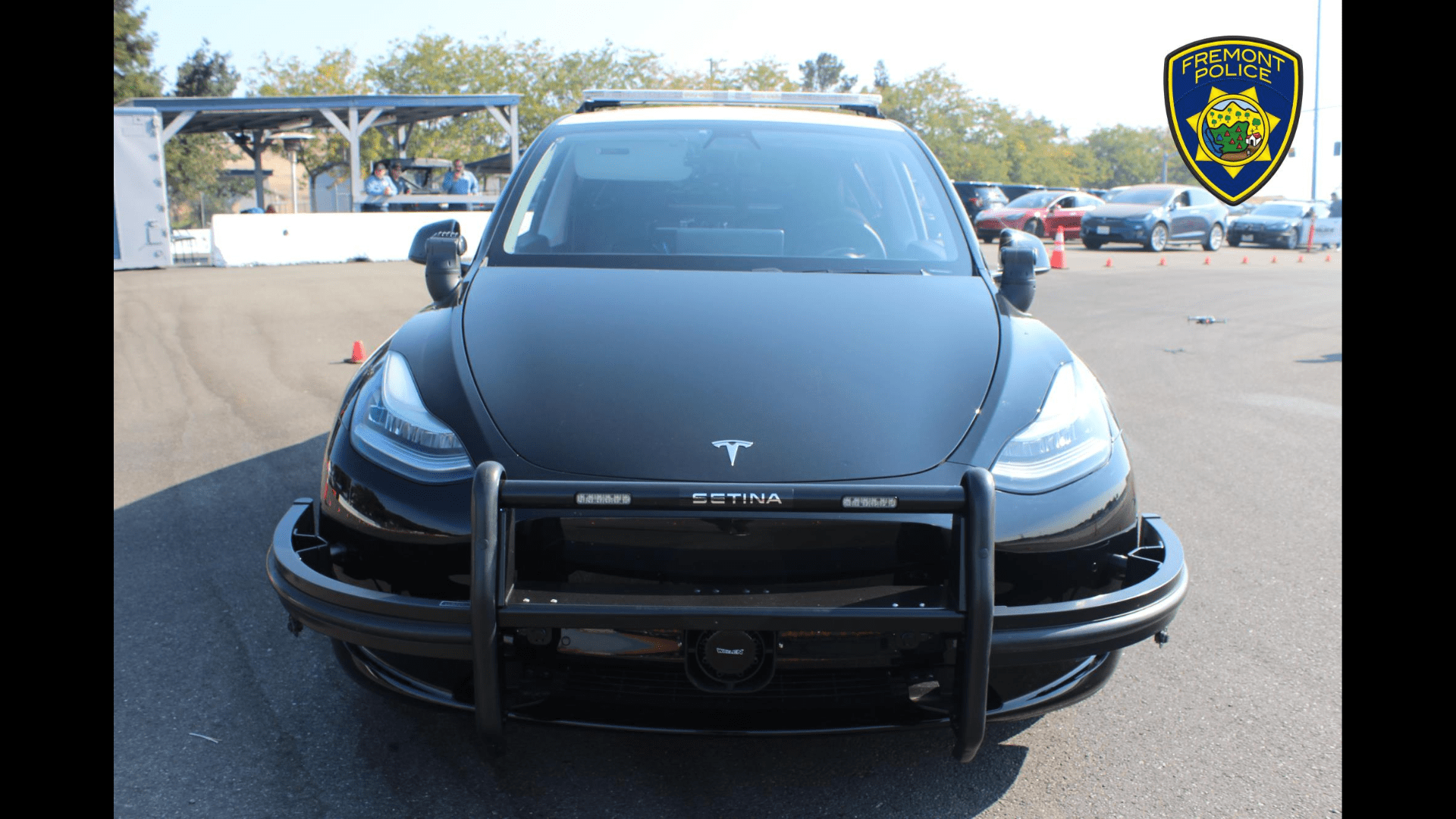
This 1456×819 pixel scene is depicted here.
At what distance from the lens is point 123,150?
17.7 metres

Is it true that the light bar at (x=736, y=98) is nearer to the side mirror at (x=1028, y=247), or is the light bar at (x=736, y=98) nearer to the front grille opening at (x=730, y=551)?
the side mirror at (x=1028, y=247)

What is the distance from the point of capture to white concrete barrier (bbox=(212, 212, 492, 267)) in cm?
1769

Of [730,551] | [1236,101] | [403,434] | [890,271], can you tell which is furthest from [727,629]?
[1236,101]

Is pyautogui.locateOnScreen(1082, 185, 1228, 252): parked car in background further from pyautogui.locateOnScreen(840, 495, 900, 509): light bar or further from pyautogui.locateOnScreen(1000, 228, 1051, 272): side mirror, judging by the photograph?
pyautogui.locateOnScreen(840, 495, 900, 509): light bar

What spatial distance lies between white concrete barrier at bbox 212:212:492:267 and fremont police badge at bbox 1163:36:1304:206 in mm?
12039

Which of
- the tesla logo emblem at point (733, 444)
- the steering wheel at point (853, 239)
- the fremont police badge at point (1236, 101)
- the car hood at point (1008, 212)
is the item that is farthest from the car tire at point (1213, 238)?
the tesla logo emblem at point (733, 444)

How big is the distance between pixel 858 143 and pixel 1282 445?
139 inches

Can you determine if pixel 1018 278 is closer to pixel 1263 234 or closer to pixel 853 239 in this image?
pixel 853 239

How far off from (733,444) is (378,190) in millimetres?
21268

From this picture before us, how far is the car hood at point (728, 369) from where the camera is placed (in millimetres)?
2227

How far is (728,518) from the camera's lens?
208 cm

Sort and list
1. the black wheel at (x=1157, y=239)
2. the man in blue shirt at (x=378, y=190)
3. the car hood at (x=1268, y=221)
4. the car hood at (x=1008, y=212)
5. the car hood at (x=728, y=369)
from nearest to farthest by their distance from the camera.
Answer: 1. the car hood at (x=728, y=369)
2. the man in blue shirt at (x=378, y=190)
3. the black wheel at (x=1157, y=239)
4. the car hood at (x=1008, y=212)
5. the car hood at (x=1268, y=221)
